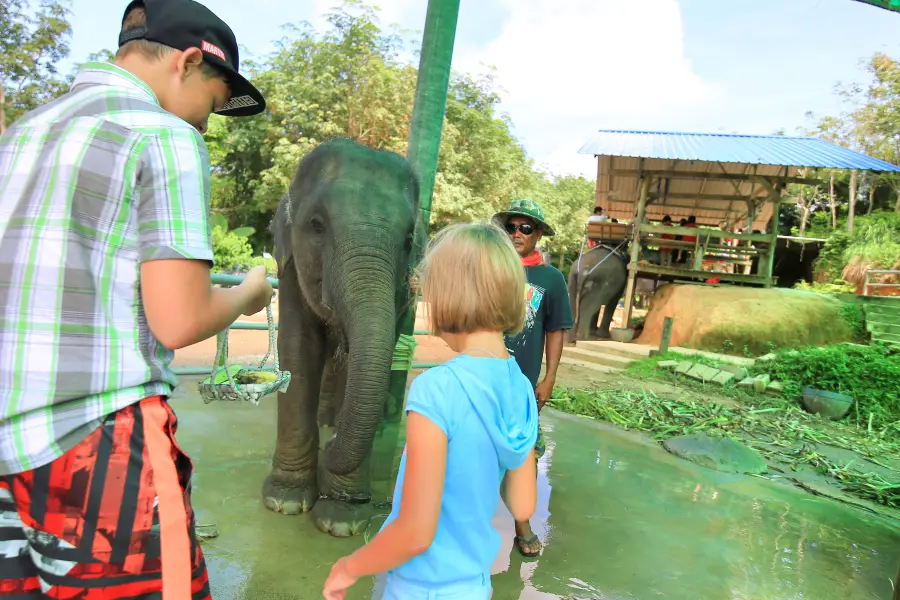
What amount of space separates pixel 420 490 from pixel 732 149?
1352 cm

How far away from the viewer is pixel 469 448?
4.50ft

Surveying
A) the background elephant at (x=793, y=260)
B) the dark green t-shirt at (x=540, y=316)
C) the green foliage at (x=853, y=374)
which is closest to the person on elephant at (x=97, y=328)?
the dark green t-shirt at (x=540, y=316)

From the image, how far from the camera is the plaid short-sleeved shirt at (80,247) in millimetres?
1146

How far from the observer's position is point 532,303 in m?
3.36

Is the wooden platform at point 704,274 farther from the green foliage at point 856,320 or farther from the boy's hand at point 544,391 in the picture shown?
the boy's hand at point 544,391

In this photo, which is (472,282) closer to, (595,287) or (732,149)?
(595,287)

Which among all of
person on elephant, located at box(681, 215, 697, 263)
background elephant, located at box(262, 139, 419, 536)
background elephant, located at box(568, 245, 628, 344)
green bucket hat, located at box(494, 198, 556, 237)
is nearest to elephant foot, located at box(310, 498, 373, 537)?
background elephant, located at box(262, 139, 419, 536)

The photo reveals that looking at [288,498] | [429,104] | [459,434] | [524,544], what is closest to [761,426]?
[524,544]

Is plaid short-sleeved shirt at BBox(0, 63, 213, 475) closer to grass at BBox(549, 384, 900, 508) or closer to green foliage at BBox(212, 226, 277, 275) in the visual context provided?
grass at BBox(549, 384, 900, 508)

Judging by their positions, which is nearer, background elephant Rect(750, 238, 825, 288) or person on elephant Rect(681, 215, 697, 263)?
person on elephant Rect(681, 215, 697, 263)

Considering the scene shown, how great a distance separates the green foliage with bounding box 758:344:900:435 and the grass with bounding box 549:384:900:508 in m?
0.64

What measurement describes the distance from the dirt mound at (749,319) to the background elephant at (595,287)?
1.21m

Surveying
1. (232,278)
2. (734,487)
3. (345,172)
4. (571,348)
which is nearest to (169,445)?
(345,172)

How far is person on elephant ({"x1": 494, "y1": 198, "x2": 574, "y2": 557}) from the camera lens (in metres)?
3.35
